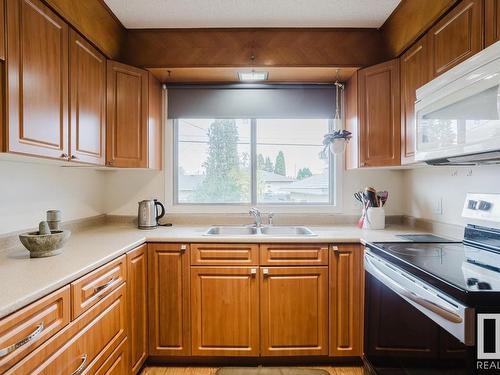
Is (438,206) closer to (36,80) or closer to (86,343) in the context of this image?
(86,343)

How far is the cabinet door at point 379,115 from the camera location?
202cm

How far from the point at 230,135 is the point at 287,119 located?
522 mm

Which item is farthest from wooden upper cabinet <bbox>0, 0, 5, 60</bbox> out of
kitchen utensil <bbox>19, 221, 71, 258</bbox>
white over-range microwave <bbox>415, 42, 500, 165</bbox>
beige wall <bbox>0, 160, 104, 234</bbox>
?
white over-range microwave <bbox>415, 42, 500, 165</bbox>

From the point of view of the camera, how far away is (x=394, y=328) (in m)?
1.42

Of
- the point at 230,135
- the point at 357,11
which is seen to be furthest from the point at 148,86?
the point at 357,11

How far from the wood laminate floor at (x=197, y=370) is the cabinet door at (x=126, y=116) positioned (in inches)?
54.9

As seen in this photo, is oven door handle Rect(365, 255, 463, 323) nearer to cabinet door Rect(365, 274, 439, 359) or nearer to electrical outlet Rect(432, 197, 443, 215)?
cabinet door Rect(365, 274, 439, 359)

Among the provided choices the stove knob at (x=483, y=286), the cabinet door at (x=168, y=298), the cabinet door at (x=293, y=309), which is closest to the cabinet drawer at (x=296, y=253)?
the cabinet door at (x=293, y=309)

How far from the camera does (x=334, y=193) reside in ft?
8.46

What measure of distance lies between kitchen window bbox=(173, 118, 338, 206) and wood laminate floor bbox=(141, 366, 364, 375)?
125 centimetres

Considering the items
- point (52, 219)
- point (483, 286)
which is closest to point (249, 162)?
point (52, 219)

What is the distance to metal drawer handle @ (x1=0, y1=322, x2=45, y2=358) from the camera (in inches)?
32.6

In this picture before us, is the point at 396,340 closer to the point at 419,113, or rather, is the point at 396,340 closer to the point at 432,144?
the point at 432,144

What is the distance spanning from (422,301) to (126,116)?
2.06 m
